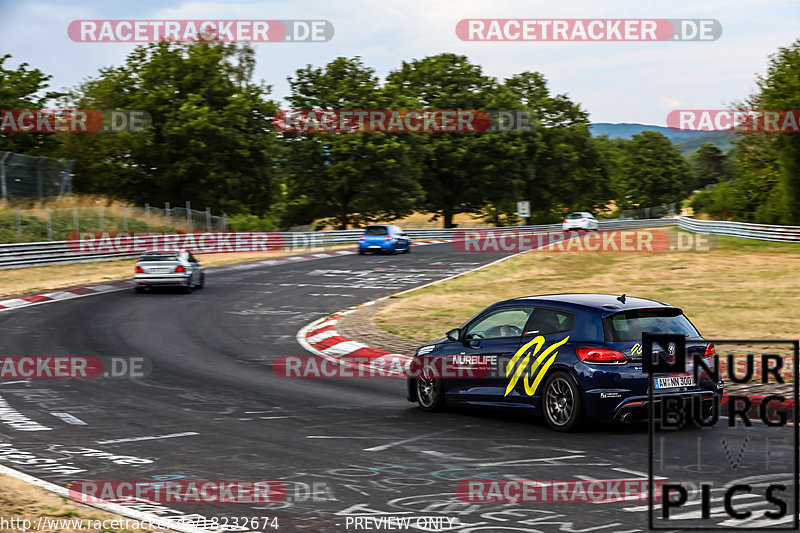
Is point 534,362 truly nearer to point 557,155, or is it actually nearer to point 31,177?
point 31,177

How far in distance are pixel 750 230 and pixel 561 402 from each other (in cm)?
4729

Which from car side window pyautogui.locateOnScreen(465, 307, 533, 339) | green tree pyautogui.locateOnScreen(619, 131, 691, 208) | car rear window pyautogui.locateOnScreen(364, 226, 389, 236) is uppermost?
green tree pyautogui.locateOnScreen(619, 131, 691, 208)

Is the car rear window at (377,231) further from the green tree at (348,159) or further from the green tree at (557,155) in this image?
the green tree at (557,155)

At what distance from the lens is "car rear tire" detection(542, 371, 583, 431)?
9.90 meters

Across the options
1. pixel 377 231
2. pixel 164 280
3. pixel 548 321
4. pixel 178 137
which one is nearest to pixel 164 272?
pixel 164 280

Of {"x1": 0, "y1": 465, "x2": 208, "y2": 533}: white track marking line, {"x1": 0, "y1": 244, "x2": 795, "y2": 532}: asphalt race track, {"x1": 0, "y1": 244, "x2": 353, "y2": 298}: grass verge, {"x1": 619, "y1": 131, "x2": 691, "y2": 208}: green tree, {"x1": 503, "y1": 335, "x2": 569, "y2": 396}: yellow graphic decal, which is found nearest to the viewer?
{"x1": 0, "y1": 465, "x2": 208, "y2": 533}: white track marking line

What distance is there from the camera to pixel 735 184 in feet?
244

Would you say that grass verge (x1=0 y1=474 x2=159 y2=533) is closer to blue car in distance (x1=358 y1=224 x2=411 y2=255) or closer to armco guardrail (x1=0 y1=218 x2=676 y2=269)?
armco guardrail (x1=0 y1=218 x2=676 y2=269)

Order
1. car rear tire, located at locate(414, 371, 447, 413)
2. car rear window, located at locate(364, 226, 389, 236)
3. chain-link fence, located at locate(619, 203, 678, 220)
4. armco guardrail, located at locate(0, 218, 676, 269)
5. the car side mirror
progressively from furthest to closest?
chain-link fence, located at locate(619, 203, 678, 220) < car rear window, located at locate(364, 226, 389, 236) < armco guardrail, located at locate(0, 218, 676, 269) < car rear tire, located at locate(414, 371, 447, 413) < the car side mirror

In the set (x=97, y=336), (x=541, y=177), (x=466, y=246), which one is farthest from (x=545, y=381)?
(x=541, y=177)

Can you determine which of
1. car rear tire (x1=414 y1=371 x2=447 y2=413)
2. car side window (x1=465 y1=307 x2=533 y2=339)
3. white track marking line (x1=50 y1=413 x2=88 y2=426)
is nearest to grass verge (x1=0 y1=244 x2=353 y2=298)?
white track marking line (x1=50 y1=413 x2=88 y2=426)

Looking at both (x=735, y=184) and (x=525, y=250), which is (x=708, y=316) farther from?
(x=735, y=184)

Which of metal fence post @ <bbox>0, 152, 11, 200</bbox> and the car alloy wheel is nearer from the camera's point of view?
the car alloy wheel

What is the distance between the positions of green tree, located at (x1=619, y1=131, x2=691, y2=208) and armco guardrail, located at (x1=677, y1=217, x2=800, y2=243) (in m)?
68.6
